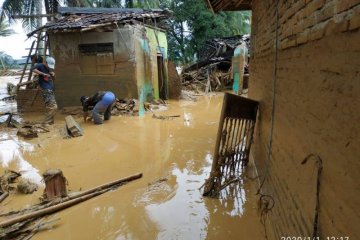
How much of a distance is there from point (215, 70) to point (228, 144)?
1441 centimetres

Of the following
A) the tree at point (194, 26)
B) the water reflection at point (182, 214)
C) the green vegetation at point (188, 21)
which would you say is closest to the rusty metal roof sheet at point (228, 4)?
the water reflection at point (182, 214)

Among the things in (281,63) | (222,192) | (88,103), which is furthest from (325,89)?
(88,103)

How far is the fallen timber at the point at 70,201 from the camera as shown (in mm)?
3722

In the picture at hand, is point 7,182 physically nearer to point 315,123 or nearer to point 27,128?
point 27,128

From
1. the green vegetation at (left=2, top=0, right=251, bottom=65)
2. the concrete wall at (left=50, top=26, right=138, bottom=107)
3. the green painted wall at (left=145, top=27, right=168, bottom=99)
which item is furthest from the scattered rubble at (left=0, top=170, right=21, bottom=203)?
the green vegetation at (left=2, top=0, right=251, bottom=65)

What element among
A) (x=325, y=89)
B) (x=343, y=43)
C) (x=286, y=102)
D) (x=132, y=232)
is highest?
(x=343, y=43)

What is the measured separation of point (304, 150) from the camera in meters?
2.50

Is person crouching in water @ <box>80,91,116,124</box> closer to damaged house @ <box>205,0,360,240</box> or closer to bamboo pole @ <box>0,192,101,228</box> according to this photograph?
bamboo pole @ <box>0,192,101,228</box>

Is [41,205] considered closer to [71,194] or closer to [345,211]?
[71,194]

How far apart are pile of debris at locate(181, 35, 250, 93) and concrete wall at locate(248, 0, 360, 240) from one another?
1424cm

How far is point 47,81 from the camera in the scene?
39.1 feet

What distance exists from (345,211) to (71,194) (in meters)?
3.85

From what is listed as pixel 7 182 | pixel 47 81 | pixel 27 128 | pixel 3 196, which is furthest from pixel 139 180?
pixel 47 81

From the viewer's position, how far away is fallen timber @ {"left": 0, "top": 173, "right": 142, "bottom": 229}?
3722mm
